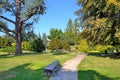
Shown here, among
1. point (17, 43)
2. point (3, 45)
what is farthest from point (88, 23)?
point (3, 45)

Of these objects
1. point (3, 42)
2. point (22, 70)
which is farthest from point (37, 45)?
point (22, 70)

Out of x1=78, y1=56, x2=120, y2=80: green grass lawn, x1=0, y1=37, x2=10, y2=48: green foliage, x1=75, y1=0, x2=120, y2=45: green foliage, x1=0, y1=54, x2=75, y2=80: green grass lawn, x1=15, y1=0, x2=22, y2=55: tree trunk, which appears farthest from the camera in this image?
x1=0, y1=37, x2=10, y2=48: green foliage

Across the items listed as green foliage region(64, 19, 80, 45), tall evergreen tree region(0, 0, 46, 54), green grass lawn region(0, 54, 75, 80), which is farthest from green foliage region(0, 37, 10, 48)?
green grass lawn region(0, 54, 75, 80)

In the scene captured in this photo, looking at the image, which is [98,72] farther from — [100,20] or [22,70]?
[100,20]

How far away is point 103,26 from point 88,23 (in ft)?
9.67

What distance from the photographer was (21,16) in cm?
3256

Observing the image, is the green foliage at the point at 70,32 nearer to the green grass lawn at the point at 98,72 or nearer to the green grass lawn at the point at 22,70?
the green grass lawn at the point at 22,70

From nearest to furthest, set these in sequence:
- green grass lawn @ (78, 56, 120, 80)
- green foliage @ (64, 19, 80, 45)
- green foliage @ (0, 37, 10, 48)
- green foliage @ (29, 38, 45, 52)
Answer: green grass lawn @ (78, 56, 120, 80) < green foliage @ (29, 38, 45, 52) < green foliage @ (0, 37, 10, 48) < green foliage @ (64, 19, 80, 45)

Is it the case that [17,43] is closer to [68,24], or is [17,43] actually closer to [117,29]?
[117,29]

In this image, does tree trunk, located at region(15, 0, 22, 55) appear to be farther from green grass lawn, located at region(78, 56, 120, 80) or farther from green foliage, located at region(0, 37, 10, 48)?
green foliage, located at region(0, 37, 10, 48)

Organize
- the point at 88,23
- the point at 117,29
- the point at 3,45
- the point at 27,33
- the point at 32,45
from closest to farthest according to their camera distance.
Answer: the point at 117,29 → the point at 88,23 → the point at 27,33 → the point at 32,45 → the point at 3,45

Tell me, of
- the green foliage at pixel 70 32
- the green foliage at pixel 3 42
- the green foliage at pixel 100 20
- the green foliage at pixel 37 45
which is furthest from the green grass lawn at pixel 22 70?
the green foliage at pixel 70 32

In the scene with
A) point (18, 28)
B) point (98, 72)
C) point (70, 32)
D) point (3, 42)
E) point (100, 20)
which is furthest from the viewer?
point (70, 32)

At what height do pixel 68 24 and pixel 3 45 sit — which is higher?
pixel 68 24
